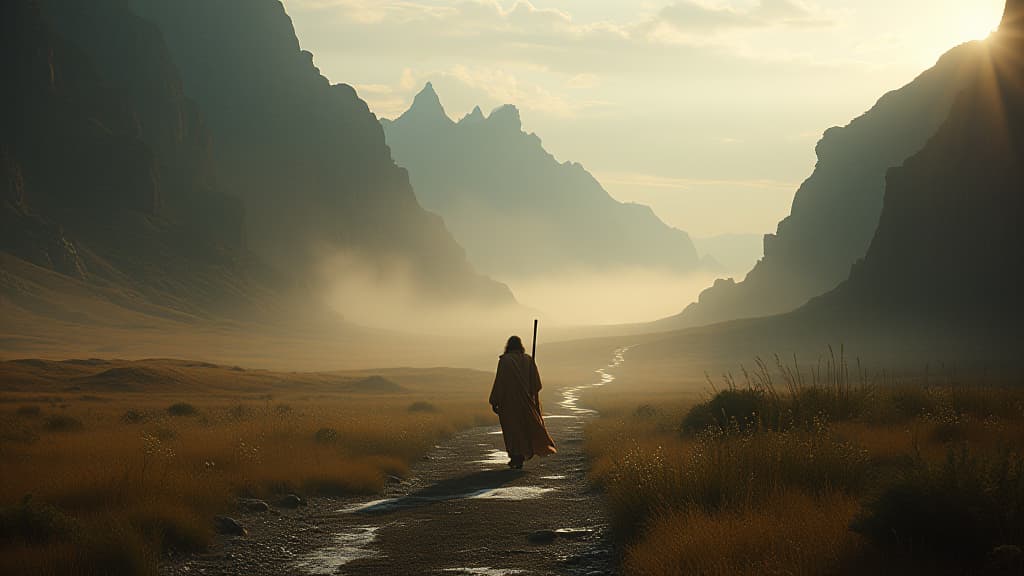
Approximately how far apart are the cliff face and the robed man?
3026 inches

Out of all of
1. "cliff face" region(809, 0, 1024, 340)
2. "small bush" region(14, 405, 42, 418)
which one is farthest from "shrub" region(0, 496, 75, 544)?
"cliff face" region(809, 0, 1024, 340)

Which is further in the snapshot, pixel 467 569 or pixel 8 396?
pixel 8 396

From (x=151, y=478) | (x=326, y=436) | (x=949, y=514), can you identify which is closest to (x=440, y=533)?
(x=151, y=478)

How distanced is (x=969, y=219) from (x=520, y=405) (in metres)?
88.3

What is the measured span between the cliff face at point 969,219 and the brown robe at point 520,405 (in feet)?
252

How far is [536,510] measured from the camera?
1530 cm

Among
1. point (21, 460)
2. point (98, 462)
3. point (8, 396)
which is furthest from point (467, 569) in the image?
point (8, 396)

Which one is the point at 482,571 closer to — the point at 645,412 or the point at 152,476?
the point at 152,476

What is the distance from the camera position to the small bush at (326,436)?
2361 centimetres

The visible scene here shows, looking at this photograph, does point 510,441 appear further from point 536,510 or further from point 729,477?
point 729,477

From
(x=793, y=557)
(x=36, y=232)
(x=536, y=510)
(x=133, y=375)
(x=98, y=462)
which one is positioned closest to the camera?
(x=793, y=557)

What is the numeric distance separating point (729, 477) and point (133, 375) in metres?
65.4

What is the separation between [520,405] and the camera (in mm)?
20844

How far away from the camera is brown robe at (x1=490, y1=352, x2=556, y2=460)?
20844 mm
